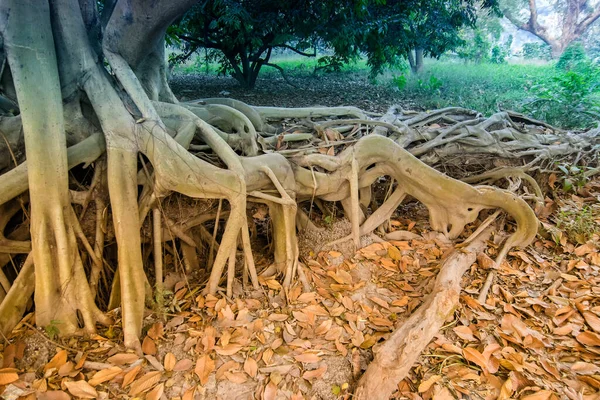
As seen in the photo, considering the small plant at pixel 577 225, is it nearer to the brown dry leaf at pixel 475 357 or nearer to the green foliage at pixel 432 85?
the brown dry leaf at pixel 475 357

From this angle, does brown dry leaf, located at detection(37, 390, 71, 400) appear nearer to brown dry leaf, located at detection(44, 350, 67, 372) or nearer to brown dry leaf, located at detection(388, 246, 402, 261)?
brown dry leaf, located at detection(44, 350, 67, 372)

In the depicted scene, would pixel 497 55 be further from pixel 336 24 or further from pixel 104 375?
pixel 104 375

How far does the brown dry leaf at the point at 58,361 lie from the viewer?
7.53 ft

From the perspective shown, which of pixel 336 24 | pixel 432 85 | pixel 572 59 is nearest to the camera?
pixel 336 24

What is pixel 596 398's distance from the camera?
211cm

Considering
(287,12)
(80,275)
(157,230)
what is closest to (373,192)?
(157,230)

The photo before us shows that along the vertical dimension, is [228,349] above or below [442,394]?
above

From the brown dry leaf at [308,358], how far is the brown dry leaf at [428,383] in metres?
0.59

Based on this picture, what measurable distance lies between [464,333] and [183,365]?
1750 mm

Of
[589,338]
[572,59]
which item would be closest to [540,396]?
[589,338]

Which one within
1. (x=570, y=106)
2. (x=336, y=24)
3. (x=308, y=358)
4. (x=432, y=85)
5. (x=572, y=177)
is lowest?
(x=308, y=358)

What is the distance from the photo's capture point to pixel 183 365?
237cm

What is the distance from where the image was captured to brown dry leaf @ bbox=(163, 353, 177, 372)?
7.73ft

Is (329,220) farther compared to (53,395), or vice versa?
(329,220)
